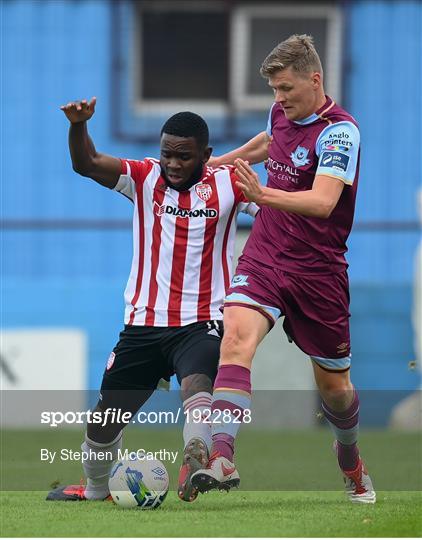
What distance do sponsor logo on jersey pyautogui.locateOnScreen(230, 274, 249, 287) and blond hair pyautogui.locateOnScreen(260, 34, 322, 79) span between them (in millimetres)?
986

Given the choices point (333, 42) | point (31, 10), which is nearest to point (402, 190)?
point (333, 42)

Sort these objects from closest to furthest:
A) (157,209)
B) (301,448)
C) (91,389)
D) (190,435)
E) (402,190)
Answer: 1. (190,435)
2. (157,209)
3. (301,448)
4. (91,389)
5. (402,190)

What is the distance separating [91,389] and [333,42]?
202 inches

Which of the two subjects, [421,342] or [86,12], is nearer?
[421,342]

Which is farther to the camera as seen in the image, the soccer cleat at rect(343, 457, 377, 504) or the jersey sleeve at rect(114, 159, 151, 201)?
the soccer cleat at rect(343, 457, 377, 504)

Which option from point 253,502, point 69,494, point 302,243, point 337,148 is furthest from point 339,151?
point 69,494

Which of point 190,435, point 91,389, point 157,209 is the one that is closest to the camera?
point 190,435

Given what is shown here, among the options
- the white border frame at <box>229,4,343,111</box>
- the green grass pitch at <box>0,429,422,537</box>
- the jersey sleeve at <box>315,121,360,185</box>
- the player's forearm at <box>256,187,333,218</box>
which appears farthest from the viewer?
the white border frame at <box>229,4,343,111</box>

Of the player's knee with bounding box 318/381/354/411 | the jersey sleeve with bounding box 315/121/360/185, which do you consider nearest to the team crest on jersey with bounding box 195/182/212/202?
the jersey sleeve with bounding box 315/121/360/185

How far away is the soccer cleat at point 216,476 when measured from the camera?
254 inches

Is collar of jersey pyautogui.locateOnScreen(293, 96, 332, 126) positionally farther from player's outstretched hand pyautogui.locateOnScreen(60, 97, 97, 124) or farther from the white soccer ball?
the white soccer ball

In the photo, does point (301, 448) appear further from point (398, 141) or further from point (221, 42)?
point (221, 42)

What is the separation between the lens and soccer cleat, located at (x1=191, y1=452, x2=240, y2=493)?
6457 mm

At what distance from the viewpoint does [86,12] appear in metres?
16.2
